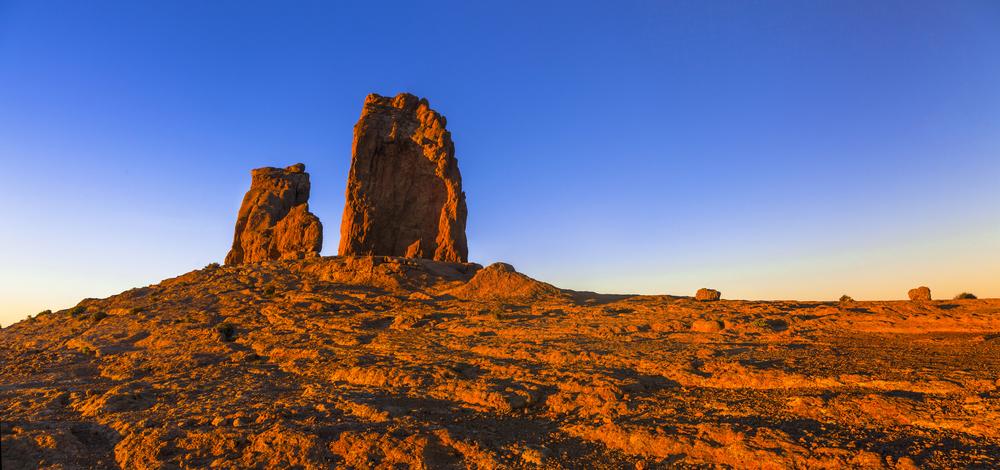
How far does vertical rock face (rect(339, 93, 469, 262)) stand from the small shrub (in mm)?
18866

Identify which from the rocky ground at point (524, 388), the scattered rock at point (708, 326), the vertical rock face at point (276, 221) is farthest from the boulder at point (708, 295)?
the vertical rock face at point (276, 221)

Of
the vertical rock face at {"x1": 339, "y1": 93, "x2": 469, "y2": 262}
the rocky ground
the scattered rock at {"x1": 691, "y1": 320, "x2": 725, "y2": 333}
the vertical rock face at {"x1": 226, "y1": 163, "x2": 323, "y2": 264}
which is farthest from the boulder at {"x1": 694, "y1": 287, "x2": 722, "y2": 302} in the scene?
the vertical rock face at {"x1": 226, "y1": 163, "x2": 323, "y2": 264}

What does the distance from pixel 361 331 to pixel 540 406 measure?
41.2 ft

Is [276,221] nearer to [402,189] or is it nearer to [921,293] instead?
[402,189]

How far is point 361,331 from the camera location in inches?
864

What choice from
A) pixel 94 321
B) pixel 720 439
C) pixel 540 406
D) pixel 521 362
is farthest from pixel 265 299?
pixel 720 439

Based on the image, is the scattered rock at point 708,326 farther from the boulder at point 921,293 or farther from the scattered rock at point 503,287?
the boulder at point 921,293

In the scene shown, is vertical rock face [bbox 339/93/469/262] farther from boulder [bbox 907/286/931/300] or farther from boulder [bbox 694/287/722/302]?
boulder [bbox 907/286/931/300]

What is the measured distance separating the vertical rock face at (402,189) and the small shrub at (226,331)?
743 inches

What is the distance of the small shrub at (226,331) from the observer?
71.9 feet

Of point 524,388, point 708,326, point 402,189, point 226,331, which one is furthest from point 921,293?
point 402,189

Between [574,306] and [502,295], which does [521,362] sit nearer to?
[574,306]

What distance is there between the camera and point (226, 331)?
2264cm

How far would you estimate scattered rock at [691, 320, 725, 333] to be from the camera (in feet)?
60.7
